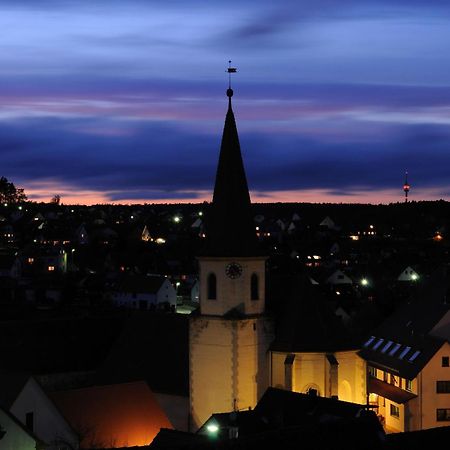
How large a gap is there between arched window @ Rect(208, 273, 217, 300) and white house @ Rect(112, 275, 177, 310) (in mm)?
67835

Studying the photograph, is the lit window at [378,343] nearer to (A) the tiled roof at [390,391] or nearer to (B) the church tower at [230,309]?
(A) the tiled roof at [390,391]

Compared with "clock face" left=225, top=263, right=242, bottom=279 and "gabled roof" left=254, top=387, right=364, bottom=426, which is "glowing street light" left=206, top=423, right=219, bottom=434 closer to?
"gabled roof" left=254, top=387, right=364, bottom=426

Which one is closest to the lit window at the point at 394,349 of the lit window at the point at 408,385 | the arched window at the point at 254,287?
the lit window at the point at 408,385

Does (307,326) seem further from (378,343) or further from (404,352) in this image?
(378,343)

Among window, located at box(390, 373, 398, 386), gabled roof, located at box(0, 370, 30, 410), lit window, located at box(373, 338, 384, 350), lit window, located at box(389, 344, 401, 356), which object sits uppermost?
lit window, located at box(373, 338, 384, 350)

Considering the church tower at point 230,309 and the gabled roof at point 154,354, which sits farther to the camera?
the gabled roof at point 154,354

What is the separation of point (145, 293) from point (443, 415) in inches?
2521

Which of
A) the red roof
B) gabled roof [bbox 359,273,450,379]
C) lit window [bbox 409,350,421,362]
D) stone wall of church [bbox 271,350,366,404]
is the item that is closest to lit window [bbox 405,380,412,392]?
gabled roof [bbox 359,273,450,379]

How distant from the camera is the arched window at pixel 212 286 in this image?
55.7 metres

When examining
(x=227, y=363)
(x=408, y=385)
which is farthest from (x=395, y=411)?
(x=227, y=363)

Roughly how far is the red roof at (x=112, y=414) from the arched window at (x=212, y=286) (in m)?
6.73

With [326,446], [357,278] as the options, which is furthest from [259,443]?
[357,278]

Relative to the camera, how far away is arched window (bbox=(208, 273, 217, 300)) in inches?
2194

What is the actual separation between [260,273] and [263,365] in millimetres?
4716
